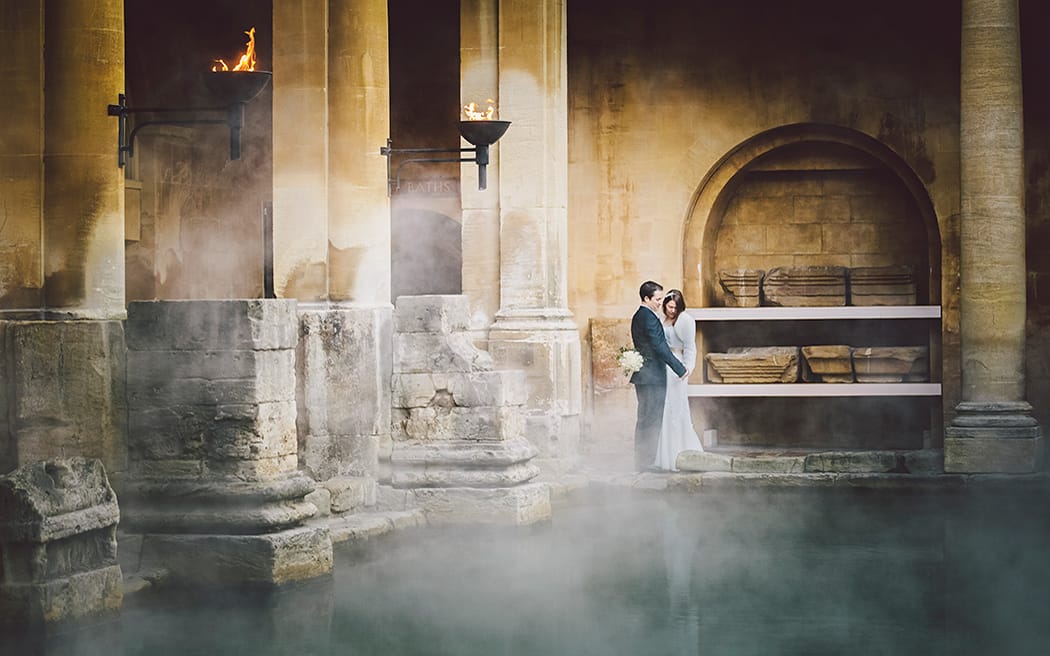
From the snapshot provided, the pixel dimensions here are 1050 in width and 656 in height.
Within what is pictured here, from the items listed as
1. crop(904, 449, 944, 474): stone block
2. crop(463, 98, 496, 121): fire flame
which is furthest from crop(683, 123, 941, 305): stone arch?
crop(463, 98, 496, 121): fire flame

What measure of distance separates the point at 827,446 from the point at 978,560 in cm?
652

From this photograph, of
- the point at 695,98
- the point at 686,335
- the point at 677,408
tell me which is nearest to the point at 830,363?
the point at 686,335

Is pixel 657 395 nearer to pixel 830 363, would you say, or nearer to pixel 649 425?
pixel 649 425

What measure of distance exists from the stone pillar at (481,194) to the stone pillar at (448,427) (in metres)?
3.13

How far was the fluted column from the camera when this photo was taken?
345 inches

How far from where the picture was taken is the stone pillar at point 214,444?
8.60m

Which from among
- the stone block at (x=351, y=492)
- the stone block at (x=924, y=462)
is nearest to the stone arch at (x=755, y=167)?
the stone block at (x=924, y=462)

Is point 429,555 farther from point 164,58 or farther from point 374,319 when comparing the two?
point 164,58

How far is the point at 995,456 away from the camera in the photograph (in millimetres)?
13484

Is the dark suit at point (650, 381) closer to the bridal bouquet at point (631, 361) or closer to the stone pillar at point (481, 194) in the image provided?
the bridal bouquet at point (631, 361)

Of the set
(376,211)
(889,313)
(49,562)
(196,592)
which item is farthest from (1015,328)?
(49,562)

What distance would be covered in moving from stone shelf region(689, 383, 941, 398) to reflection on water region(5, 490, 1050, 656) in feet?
12.5

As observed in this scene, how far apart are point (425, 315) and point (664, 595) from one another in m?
2.99

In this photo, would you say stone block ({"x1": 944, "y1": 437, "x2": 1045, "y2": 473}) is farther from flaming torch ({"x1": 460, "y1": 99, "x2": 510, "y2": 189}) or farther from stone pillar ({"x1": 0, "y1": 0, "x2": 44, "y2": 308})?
stone pillar ({"x1": 0, "y1": 0, "x2": 44, "y2": 308})
